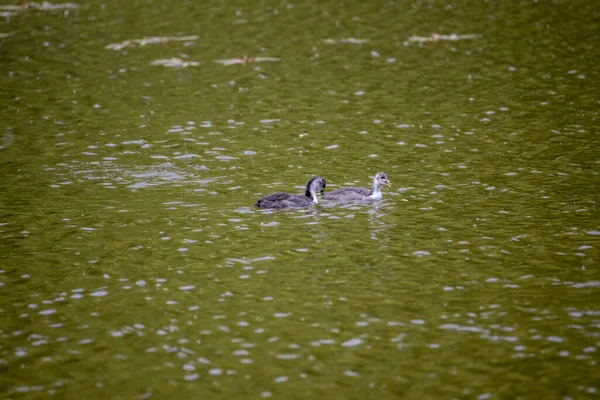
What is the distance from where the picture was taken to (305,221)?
78.2 ft

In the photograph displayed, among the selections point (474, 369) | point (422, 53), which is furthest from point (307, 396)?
point (422, 53)

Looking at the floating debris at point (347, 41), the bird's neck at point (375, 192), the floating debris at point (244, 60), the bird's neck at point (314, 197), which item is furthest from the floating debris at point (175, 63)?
the bird's neck at point (375, 192)

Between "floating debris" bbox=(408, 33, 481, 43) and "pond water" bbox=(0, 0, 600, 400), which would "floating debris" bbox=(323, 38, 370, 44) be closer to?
"pond water" bbox=(0, 0, 600, 400)

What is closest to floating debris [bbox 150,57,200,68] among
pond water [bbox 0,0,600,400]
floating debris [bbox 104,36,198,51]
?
pond water [bbox 0,0,600,400]

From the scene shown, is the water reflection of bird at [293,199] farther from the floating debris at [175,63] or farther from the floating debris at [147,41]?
the floating debris at [147,41]

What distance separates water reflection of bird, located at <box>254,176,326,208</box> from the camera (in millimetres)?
24250

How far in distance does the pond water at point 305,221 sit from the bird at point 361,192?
19.3 inches

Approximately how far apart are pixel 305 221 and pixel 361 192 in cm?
234

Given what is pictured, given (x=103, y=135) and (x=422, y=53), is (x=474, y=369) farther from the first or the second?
(x=422, y=53)

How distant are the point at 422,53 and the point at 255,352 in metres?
32.7

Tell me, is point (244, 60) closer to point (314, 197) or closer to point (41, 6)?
point (314, 197)

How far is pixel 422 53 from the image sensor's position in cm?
4600

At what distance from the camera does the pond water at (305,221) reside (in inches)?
622

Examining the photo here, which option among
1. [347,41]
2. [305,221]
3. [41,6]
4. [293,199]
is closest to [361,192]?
[293,199]
